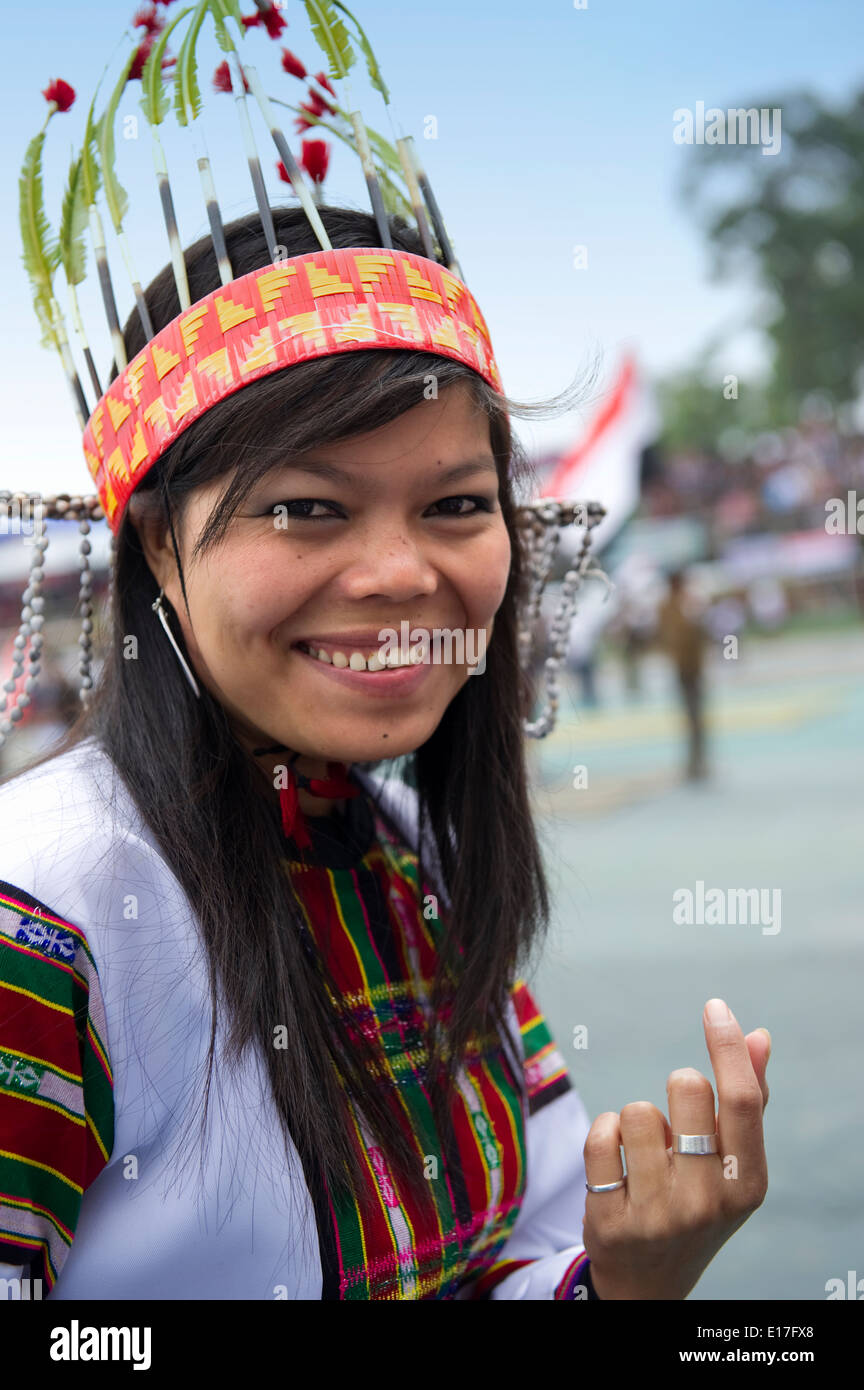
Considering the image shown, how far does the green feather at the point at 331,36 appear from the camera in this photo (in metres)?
1.66

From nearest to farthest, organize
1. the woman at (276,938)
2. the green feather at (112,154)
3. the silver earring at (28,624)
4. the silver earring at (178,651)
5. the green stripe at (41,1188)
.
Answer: the green stripe at (41,1188), the woman at (276,938), the silver earring at (178,651), the green feather at (112,154), the silver earring at (28,624)

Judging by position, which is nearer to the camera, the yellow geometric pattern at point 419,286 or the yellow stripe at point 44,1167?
the yellow stripe at point 44,1167

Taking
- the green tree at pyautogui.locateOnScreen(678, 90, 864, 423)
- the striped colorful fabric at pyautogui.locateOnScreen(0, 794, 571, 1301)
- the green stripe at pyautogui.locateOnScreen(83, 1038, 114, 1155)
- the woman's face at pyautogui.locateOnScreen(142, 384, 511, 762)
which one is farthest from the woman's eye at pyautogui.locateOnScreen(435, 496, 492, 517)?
the green tree at pyautogui.locateOnScreen(678, 90, 864, 423)

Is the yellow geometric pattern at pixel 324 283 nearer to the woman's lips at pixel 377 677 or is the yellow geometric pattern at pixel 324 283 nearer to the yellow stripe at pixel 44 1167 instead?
the woman's lips at pixel 377 677

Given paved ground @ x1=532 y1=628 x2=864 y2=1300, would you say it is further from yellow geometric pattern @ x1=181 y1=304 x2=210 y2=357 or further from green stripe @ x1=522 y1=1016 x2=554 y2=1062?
yellow geometric pattern @ x1=181 y1=304 x2=210 y2=357

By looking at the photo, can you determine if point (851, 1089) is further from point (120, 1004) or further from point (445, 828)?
point (120, 1004)

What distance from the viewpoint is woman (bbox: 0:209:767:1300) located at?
131cm

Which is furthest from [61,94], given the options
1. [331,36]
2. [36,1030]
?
[36,1030]

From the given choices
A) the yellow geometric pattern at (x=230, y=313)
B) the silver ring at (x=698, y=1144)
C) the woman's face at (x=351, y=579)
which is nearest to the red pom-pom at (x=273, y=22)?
the yellow geometric pattern at (x=230, y=313)

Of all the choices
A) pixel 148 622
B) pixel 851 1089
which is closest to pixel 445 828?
pixel 148 622

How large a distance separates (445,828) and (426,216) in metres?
0.85

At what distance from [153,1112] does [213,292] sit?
0.92 m

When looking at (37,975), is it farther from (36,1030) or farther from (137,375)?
(137,375)

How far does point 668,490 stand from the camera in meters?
25.8
